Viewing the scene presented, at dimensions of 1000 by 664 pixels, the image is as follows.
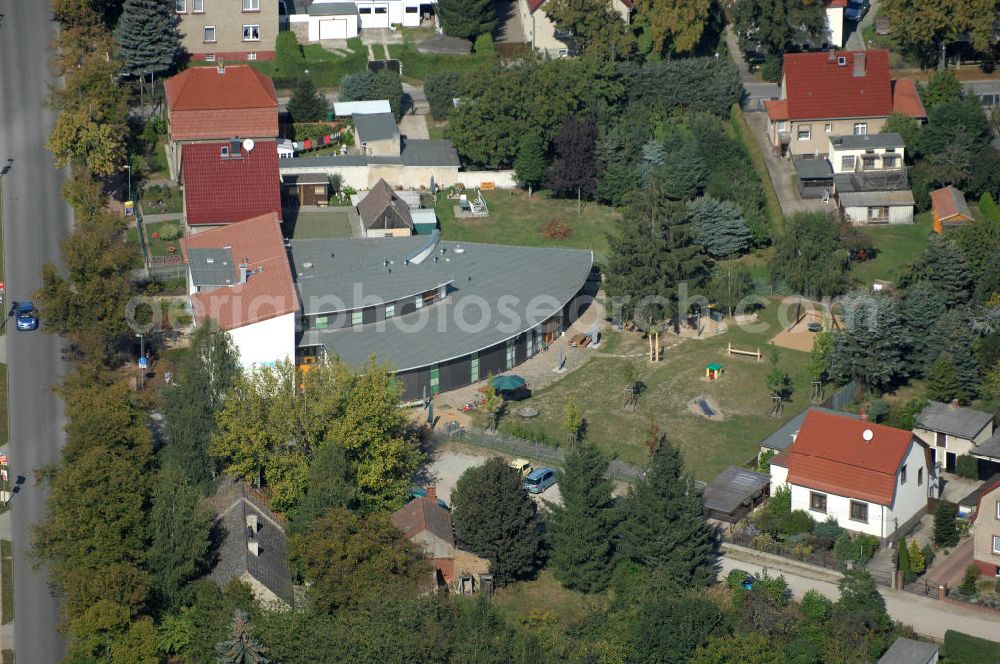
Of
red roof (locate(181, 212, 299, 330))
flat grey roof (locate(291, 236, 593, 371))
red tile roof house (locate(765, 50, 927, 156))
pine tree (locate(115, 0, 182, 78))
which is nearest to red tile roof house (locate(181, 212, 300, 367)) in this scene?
red roof (locate(181, 212, 299, 330))

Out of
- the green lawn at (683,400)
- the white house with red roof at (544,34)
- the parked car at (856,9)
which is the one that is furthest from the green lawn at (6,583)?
the parked car at (856,9)

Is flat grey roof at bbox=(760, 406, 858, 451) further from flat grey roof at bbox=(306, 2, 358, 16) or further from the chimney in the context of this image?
flat grey roof at bbox=(306, 2, 358, 16)

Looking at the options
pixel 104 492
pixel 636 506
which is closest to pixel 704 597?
pixel 636 506

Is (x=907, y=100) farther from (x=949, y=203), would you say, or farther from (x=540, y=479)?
(x=540, y=479)

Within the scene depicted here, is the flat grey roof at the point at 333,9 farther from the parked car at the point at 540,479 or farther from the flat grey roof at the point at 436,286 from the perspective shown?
the parked car at the point at 540,479

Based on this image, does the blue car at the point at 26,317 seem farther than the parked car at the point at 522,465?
Yes

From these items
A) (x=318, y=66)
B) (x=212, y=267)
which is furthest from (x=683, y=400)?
(x=318, y=66)
